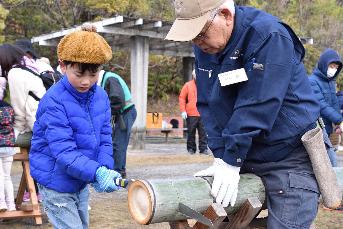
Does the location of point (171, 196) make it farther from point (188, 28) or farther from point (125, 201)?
point (125, 201)

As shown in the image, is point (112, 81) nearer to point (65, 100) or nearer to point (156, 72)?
point (65, 100)

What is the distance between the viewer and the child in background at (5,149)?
18.3ft

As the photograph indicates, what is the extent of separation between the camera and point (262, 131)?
263cm

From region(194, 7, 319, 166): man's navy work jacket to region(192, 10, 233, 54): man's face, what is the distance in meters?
0.04

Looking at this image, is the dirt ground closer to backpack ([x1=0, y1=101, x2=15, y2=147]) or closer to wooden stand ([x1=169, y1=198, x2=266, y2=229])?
backpack ([x1=0, y1=101, x2=15, y2=147])

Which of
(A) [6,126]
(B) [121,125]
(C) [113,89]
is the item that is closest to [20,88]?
(A) [6,126]

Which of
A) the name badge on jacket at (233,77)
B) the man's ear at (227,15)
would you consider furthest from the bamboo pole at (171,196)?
the man's ear at (227,15)

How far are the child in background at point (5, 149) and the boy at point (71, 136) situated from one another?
2.14 metres

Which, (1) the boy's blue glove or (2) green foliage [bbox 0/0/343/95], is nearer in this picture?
(1) the boy's blue glove

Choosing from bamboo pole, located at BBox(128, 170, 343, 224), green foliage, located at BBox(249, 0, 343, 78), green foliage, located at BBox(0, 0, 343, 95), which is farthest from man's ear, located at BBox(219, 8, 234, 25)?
green foliage, located at BBox(249, 0, 343, 78)

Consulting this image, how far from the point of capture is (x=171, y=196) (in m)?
2.60

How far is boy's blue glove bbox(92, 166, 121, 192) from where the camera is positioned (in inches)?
127

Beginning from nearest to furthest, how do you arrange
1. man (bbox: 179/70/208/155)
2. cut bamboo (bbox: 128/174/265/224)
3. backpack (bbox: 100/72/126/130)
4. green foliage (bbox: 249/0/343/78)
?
cut bamboo (bbox: 128/174/265/224), backpack (bbox: 100/72/126/130), man (bbox: 179/70/208/155), green foliage (bbox: 249/0/343/78)

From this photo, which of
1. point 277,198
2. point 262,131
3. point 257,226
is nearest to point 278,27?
point 262,131
